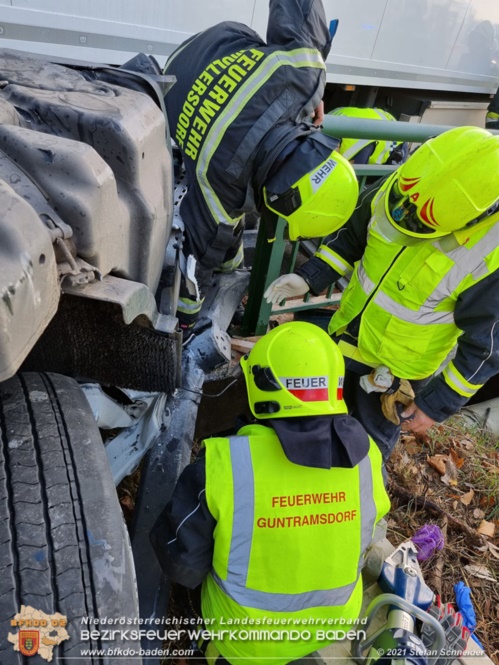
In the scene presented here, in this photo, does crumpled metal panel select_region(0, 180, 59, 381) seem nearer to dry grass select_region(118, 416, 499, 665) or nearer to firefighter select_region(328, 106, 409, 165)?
dry grass select_region(118, 416, 499, 665)

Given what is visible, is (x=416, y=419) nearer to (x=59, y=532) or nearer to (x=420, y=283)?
(x=420, y=283)

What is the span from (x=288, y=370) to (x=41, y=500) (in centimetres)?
90

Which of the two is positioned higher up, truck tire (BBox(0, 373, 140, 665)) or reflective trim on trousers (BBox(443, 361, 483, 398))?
truck tire (BBox(0, 373, 140, 665))

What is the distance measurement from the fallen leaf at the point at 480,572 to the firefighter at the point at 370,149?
333cm

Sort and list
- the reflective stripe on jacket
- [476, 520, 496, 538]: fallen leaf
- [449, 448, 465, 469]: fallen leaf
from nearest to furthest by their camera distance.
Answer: the reflective stripe on jacket
[476, 520, 496, 538]: fallen leaf
[449, 448, 465, 469]: fallen leaf

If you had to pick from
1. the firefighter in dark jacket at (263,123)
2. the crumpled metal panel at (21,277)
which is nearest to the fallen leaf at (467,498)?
the firefighter in dark jacket at (263,123)

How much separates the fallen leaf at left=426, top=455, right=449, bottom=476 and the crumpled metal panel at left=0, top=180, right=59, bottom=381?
3153mm

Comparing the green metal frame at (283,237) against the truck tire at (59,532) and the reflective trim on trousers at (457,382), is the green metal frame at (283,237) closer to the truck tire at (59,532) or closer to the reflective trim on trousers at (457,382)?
the reflective trim on trousers at (457,382)

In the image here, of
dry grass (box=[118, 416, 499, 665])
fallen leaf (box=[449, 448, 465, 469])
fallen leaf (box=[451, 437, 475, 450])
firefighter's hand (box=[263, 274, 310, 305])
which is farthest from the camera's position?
fallen leaf (box=[451, 437, 475, 450])

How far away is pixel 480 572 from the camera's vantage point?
111 inches

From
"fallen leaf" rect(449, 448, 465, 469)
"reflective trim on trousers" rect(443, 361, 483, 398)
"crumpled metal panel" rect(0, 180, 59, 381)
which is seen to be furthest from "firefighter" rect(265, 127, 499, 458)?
"crumpled metal panel" rect(0, 180, 59, 381)

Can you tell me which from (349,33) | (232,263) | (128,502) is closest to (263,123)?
(232,263)

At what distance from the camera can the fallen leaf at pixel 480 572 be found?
281 centimetres

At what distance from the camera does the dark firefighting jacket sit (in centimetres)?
240
